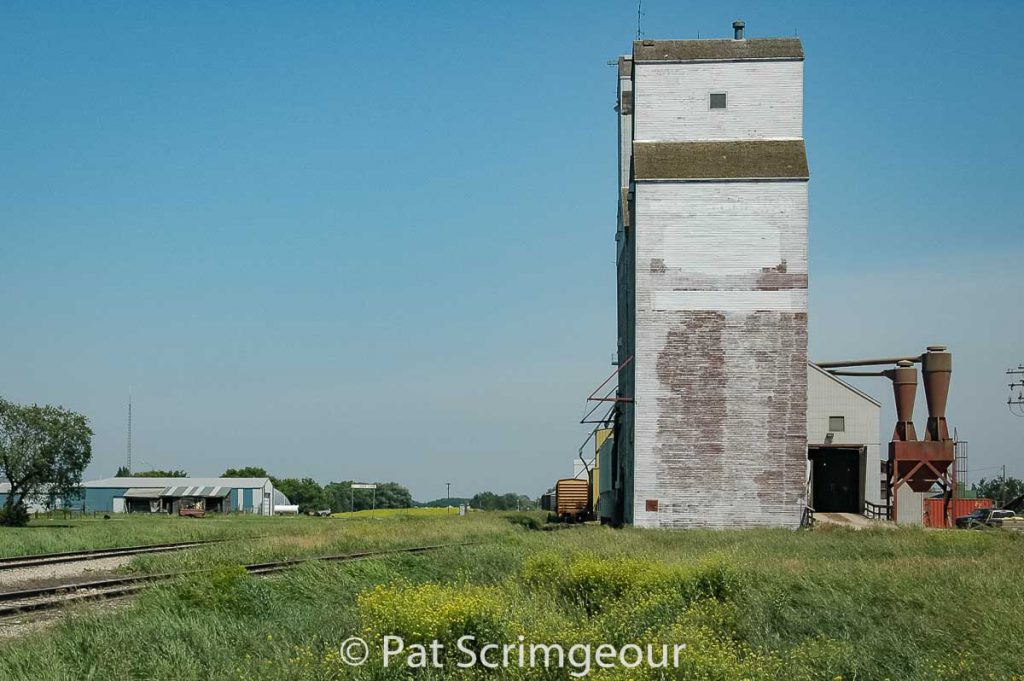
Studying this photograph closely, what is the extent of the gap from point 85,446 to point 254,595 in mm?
51442

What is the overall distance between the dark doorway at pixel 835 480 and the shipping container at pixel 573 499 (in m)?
11.5

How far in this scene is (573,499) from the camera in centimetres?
5172

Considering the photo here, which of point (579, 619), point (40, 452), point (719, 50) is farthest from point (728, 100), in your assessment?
point (40, 452)

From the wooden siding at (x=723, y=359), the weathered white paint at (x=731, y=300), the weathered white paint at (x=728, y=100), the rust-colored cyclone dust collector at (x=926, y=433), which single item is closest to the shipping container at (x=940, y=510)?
the rust-colored cyclone dust collector at (x=926, y=433)

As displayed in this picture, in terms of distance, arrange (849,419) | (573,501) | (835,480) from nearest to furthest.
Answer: (849,419) → (835,480) → (573,501)

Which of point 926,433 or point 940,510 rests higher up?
point 926,433

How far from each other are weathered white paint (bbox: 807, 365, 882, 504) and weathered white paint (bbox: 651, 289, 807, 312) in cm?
Result: 642

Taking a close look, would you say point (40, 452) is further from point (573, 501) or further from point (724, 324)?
point (724, 324)

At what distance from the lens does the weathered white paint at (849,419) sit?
40.2m

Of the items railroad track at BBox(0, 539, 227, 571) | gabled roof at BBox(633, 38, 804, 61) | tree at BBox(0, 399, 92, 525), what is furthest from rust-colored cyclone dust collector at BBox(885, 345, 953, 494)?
tree at BBox(0, 399, 92, 525)

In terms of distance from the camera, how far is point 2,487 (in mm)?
111000

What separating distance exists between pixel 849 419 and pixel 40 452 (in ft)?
143

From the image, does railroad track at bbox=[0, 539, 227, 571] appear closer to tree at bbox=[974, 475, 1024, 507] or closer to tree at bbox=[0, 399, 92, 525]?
tree at bbox=[0, 399, 92, 525]

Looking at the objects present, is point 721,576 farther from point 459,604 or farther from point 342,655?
point 342,655
